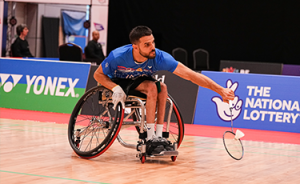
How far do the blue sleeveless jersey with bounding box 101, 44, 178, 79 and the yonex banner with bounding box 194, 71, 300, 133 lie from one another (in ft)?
9.58

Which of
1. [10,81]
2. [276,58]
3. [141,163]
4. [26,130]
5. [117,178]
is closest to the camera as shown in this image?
[117,178]

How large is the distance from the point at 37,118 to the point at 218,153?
3.29 metres

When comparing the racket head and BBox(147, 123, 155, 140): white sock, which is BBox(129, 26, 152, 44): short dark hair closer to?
BBox(147, 123, 155, 140): white sock

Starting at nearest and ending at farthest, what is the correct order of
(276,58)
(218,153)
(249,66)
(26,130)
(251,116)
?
(218,153) → (26,130) → (251,116) → (249,66) → (276,58)

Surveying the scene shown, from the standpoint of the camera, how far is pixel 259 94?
6211mm

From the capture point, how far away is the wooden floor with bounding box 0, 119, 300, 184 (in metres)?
2.98

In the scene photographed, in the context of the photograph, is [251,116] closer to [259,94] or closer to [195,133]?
[259,94]

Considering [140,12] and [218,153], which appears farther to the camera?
[140,12]

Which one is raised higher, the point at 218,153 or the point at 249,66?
the point at 249,66

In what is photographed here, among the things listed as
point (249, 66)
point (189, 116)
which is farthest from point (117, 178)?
point (249, 66)

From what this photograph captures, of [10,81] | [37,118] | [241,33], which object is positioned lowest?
[37,118]

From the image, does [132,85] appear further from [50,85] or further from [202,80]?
[50,85]

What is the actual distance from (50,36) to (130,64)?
1504 centimetres

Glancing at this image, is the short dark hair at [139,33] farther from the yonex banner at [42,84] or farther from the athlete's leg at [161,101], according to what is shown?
the yonex banner at [42,84]
